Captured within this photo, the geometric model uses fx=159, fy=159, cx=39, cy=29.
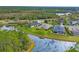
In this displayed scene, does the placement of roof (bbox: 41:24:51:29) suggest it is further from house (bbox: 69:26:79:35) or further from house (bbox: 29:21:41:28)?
house (bbox: 69:26:79:35)

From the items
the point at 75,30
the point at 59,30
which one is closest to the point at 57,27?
the point at 59,30

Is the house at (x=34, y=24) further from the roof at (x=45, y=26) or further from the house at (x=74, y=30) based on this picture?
the house at (x=74, y=30)

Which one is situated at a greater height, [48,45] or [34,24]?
[34,24]

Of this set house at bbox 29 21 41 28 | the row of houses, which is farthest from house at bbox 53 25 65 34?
house at bbox 29 21 41 28

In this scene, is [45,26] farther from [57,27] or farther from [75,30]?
[75,30]

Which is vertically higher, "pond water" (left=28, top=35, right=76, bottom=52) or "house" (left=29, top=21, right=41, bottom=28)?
"house" (left=29, top=21, right=41, bottom=28)

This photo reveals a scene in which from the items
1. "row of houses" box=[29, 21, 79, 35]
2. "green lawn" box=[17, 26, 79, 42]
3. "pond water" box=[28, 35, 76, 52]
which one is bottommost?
"pond water" box=[28, 35, 76, 52]

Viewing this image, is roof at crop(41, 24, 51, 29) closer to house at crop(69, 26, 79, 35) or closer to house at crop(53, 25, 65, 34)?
house at crop(53, 25, 65, 34)
